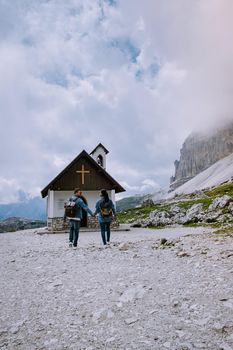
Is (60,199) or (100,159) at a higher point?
(100,159)

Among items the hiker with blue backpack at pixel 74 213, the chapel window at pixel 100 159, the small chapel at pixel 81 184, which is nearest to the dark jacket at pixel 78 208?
the hiker with blue backpack at pixel 74 213

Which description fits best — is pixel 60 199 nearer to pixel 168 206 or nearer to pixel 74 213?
pixel 74 213

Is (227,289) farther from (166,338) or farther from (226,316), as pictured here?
(166,338)

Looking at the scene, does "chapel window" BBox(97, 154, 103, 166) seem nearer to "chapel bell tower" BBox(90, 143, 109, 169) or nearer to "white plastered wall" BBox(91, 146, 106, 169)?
"chapel bell tower" BBox(90, 143, 109, 169)

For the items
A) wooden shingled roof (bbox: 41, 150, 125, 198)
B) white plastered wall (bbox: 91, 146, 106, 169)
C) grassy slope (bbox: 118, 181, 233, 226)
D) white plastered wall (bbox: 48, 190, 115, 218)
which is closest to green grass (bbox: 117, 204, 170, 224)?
grassy slope (bbox: 118, 181, 233, 226)

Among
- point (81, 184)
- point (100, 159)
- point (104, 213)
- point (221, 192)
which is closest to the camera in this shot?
point (104, 213)

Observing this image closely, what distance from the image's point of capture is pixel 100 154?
4312 centimetres

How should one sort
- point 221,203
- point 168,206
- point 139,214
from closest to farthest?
1. point 221,203
2. point 139,214
3. point 168,206

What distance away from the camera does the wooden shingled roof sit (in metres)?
35.5

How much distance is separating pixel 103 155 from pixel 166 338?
126 feet

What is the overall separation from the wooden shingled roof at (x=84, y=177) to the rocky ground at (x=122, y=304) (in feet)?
80.9

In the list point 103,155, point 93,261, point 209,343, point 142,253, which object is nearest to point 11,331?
point 209,343

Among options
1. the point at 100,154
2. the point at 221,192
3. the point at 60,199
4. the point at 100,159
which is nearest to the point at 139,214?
the point at 100,159

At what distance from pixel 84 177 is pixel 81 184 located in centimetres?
83
